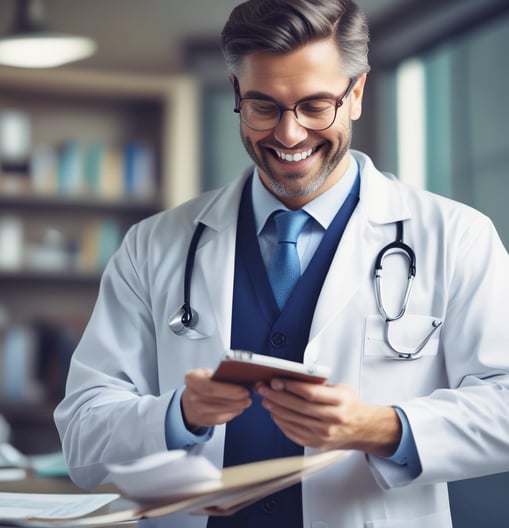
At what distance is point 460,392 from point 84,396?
25.3 inches

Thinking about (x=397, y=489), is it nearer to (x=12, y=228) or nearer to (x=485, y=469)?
(x=485, y=469)

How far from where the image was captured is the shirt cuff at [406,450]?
1360 millimetres

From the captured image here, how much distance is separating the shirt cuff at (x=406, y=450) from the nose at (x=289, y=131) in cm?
48

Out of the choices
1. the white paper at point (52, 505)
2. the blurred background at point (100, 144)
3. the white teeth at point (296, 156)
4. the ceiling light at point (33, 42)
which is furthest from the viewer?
the blurred background at point (100, 144)

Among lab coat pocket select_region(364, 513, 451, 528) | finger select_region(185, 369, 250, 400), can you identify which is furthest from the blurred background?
finger select_region(185, 369, 250, 400)

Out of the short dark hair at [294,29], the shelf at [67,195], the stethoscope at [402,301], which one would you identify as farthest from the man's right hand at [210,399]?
the shelf at [67,195]

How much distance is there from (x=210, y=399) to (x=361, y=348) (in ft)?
1.14

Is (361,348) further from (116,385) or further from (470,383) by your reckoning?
(116,385)

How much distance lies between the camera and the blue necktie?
1607mm

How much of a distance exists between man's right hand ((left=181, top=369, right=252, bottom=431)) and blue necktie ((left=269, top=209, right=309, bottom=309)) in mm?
319

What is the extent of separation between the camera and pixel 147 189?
15.6ft

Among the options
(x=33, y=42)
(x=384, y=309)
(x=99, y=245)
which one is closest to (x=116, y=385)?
(x=384, y=309)

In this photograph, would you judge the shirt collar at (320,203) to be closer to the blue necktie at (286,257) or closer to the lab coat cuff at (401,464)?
the blue necktie at (286,257)

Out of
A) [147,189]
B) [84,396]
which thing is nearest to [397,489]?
[84,396]
